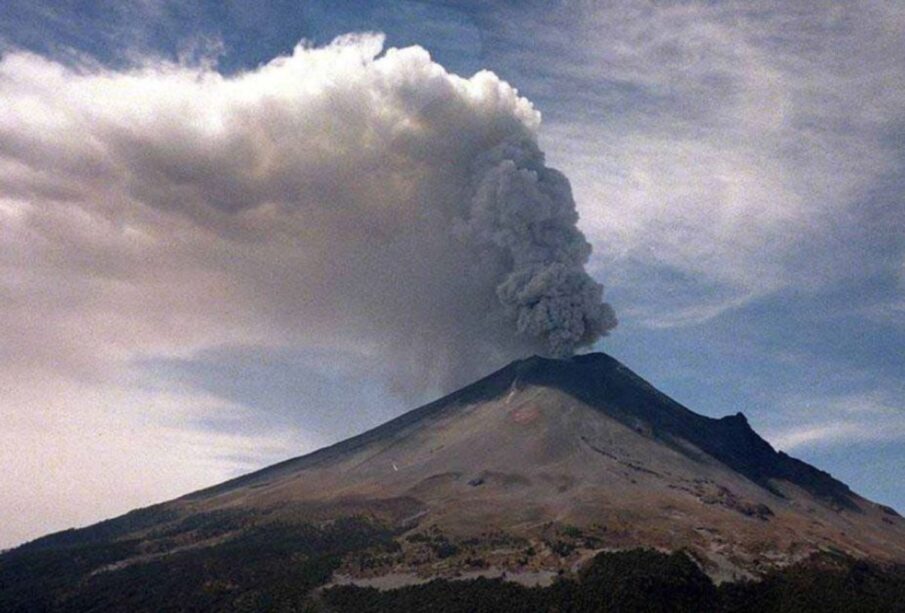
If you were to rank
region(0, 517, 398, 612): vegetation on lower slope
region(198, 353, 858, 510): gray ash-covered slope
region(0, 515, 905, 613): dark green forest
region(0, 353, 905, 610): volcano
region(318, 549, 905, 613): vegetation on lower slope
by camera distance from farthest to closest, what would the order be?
region(198, 353, 858, 510): gray ash-covered slope < region(0, 353, 905, 610): volcano < region(0, 517, 398, 612): vegetation on lower slope < region(0, 515, 905, 613): dark green forest < region(318, 549, 905, 613): vegetation on lower slope

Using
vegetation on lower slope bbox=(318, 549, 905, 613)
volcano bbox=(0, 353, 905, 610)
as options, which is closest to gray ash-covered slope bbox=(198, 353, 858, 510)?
volcano bbox=(0, 353, 905, 610)

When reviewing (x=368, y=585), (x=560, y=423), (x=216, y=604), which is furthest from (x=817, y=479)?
(x=216, y=604)

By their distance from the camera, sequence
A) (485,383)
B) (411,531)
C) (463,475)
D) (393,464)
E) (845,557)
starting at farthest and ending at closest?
1. (485,383)
2. (393,464)
3. (463,475)
4. (411,531)
5. (845,557)

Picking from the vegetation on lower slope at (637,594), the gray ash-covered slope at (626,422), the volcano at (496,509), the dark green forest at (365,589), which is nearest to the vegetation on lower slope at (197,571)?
the dark green forest at (365,589)

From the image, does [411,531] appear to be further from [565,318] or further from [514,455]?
[565,318]

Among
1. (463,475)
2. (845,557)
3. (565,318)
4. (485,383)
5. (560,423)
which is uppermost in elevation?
(565,318)

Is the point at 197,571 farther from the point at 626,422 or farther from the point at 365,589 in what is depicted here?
the point at 626,422

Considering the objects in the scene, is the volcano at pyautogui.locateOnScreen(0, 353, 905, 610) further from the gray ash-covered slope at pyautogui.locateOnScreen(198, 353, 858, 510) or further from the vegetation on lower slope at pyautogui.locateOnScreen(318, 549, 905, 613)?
the vegetation on lower slope at pyautogui.locateOnScreen(318, 549, 905, 613)

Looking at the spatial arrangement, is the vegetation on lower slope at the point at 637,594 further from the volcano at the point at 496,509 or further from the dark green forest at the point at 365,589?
the volcano at the point at 496,509

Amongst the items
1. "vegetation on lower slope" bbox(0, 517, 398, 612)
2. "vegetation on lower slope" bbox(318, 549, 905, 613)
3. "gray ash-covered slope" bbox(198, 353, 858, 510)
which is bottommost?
"vegetation on lower slope" bbox(318, 549, 905, 613)
